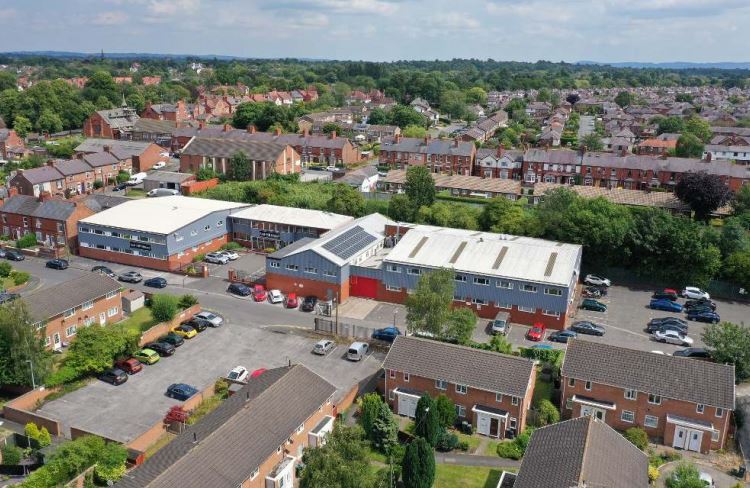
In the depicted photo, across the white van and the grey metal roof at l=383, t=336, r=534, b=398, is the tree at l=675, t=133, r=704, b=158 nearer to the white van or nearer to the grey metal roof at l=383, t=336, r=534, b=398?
the white van

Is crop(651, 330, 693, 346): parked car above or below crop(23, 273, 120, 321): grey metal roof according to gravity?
below

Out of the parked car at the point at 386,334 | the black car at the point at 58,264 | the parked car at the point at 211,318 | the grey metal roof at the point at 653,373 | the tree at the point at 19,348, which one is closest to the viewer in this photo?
the grey metal roof at the point at 653,373

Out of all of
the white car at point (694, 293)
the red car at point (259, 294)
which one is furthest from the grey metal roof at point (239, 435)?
the white car at point (694, 293)

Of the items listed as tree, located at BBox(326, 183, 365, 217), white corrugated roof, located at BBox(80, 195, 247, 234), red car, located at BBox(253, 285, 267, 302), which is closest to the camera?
red car, located at BBox(253, 285, 267, 302)

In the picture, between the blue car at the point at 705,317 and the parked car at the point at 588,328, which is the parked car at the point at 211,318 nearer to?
the parked car at the point at 588,328

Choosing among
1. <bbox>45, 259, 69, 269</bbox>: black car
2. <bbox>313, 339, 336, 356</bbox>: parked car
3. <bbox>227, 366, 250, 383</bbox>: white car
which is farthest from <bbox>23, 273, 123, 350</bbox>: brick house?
<bbox>313, 339, 336, 356</bbox>: parked car

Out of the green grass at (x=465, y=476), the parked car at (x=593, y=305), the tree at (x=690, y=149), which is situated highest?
the tree at (x=690, y=149)

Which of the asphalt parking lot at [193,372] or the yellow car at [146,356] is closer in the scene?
the asphalt parking lot at [193,372]

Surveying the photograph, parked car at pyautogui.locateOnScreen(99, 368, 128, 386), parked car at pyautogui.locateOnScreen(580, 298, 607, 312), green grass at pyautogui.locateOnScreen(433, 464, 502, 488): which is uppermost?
parked car at pyautogui.locateOnScreen(580, 298, 607, 312)
